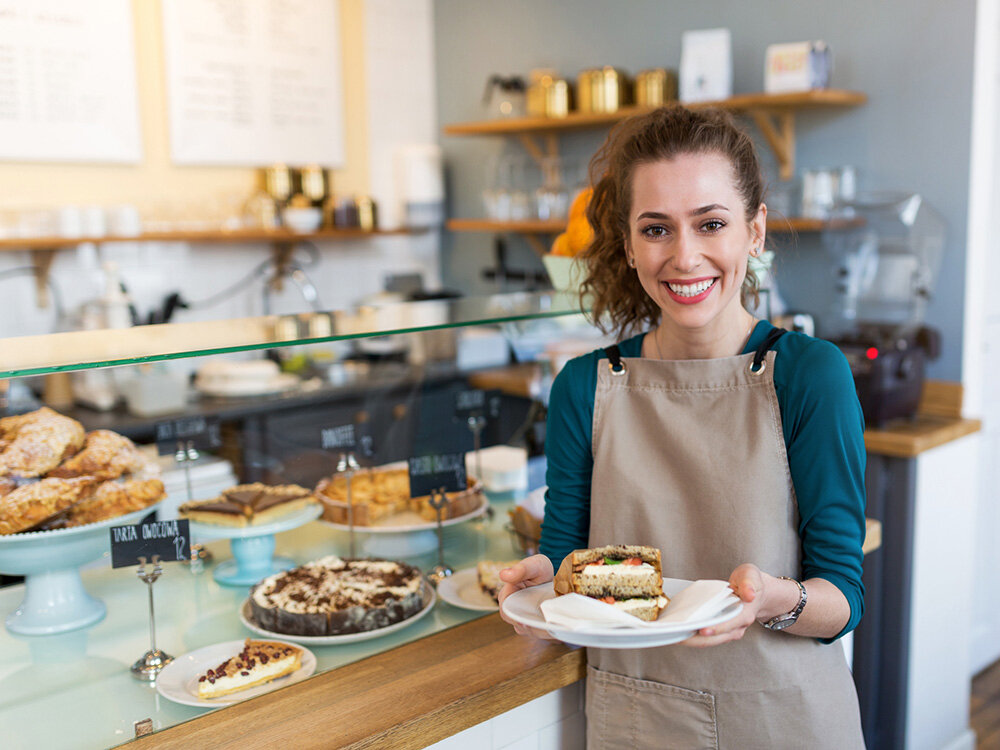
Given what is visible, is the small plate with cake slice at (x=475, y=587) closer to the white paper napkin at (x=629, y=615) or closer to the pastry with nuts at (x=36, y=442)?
the white paper napkin at (x=629, y=615)

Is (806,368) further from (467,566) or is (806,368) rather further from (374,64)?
(374,64)

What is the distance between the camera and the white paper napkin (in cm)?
92

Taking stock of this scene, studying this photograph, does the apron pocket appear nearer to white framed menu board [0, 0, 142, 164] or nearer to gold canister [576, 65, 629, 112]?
gold canister [576, 65, 629, 112]

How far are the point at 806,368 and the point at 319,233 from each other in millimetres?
3028

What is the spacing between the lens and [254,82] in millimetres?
3852

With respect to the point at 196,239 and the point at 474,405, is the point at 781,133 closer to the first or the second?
the point at 474,405

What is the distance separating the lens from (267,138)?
391 centimetres

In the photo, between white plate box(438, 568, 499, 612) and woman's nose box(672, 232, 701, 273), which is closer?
woman's nose box(672, 232, 701, 273)

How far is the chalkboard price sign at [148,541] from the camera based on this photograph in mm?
1207

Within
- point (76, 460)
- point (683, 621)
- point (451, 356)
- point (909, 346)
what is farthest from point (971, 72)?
point (76, 460)

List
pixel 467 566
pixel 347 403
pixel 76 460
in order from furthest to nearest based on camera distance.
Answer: pixel 347 403
pixel 467 566
pixel 76 460

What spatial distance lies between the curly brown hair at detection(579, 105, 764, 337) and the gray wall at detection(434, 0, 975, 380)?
100 centimetres

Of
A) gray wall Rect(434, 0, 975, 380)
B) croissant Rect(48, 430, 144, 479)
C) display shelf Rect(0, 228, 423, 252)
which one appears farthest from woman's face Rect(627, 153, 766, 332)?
display shelf Rect(0, 228, 423, 252)

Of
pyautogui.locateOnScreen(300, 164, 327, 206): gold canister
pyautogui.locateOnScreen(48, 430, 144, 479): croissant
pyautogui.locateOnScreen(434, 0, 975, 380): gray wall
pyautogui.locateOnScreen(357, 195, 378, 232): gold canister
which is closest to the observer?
pyautogui.locateOnScreen(48, 430, 144, 479): croissant
